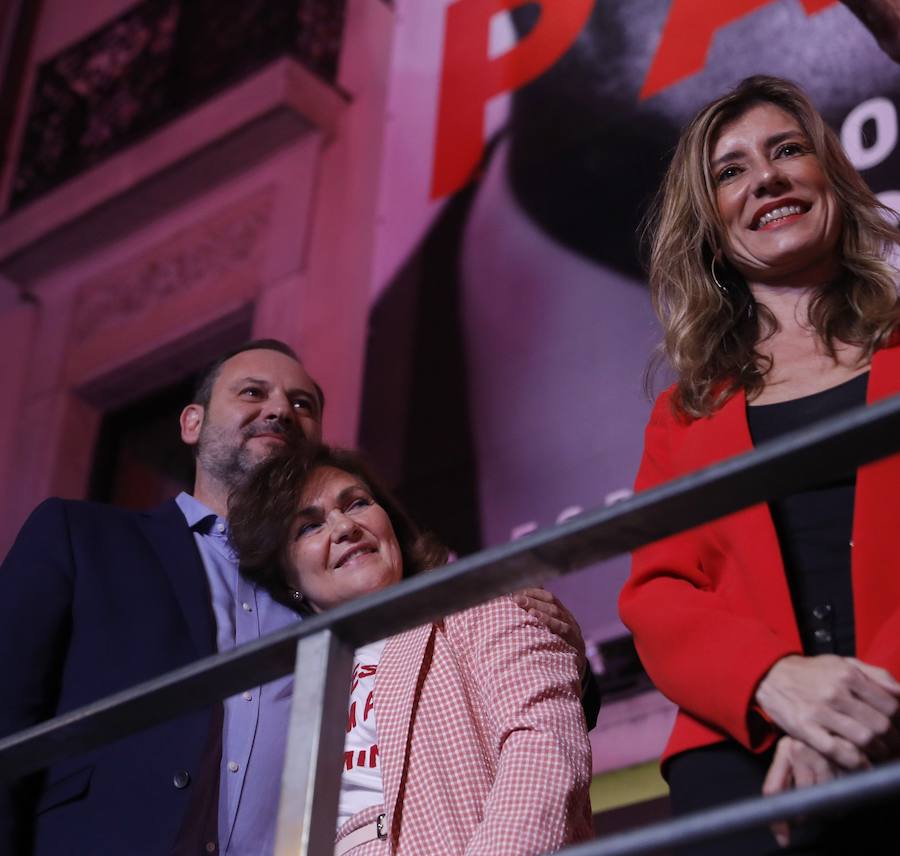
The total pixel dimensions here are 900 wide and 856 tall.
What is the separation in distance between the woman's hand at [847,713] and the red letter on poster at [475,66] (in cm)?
240

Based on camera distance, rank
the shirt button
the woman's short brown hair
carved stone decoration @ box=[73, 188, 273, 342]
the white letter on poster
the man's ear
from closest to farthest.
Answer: the shirt button, the woman's short brown hair, the man's ear, the white letter on poster, carved stone decoration @ box=[73, 188, 273, 342]

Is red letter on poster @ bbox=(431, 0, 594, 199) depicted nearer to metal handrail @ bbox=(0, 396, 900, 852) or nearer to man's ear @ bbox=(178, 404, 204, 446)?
man's ear @ bbox=(178, 404, 204, 446)

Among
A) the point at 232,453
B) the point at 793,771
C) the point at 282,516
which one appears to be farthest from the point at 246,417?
the point at 793,771

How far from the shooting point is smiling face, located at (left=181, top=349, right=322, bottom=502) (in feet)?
7.64

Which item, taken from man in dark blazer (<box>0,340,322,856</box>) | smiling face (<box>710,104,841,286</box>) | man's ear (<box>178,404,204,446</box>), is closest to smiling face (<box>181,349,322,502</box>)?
man's ear (<box>178,404,204,446</box>)

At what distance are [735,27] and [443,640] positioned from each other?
1.86 metres

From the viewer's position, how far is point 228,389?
249 centimetres

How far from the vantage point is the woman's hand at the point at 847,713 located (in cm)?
111

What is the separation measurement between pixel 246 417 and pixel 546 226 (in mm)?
1034

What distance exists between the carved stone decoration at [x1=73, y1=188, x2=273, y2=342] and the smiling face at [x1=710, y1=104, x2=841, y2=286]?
7.53ft

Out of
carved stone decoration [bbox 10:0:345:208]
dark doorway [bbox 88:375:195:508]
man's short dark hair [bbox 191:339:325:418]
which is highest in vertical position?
carved stone decoration [bbox 10:0:345:208]

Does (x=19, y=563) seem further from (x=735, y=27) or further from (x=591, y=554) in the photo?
(x=735, y=27)

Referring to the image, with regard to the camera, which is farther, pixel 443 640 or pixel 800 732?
pixel 443 640

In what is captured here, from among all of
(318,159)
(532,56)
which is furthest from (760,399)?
(318,159)
